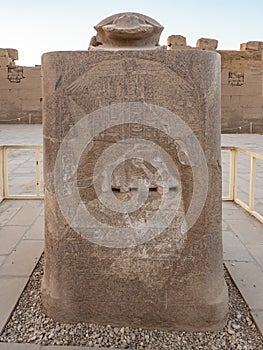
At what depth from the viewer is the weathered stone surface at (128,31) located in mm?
1928

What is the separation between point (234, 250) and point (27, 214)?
220 cm

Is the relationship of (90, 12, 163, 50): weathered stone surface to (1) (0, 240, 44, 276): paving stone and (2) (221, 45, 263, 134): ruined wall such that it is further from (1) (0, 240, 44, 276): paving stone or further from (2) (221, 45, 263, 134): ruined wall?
(2) (221, 45, 263, 134): ruined wall

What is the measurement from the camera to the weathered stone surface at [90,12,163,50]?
75.9 inches

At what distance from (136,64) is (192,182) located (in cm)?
67

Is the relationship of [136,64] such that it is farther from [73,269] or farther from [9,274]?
[9,274]

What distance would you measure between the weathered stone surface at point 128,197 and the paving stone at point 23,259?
24.0 inches

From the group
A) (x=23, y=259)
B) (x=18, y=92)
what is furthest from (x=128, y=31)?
(x=18, y=92)

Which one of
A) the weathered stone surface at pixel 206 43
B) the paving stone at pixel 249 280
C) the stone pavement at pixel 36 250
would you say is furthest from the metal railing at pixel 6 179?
the weathered stone surface at pixel 206 43

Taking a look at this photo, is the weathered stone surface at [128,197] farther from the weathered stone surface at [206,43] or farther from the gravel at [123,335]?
the weathered stone surface at [206,43]

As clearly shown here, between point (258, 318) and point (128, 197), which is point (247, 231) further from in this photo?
point (128, 197)

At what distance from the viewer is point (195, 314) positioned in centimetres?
193

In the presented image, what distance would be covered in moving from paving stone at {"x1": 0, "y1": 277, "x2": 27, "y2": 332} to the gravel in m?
0.04

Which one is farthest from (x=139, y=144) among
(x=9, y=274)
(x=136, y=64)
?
(x=9, y=274)

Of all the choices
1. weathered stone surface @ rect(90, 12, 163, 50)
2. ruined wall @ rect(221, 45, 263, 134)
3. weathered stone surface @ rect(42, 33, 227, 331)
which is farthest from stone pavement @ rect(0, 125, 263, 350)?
ruined wall @ rect(221, 45, 263, 134)
